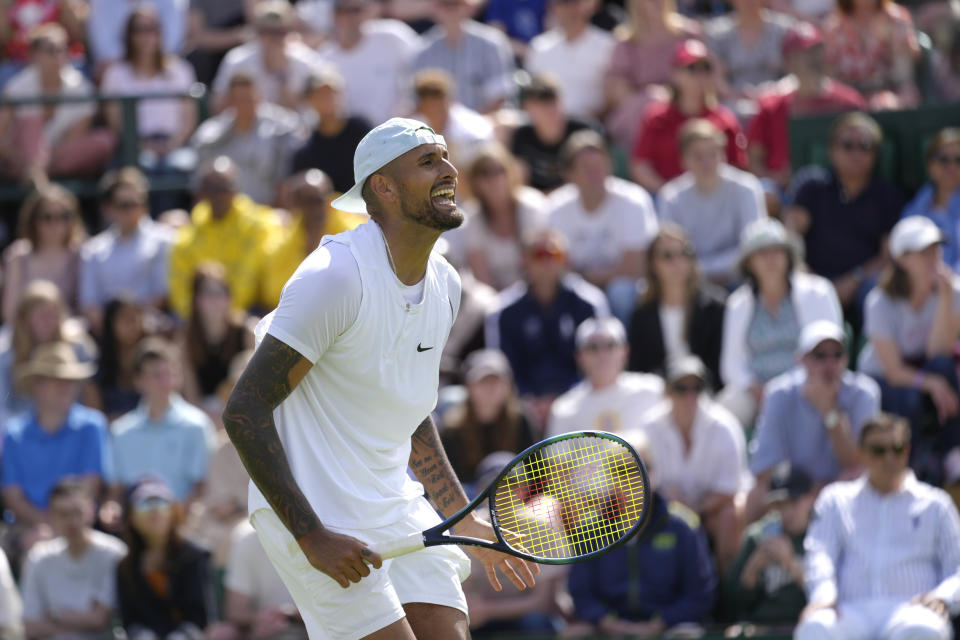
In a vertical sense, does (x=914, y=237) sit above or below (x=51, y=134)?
above

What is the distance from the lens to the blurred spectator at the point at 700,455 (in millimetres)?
8148

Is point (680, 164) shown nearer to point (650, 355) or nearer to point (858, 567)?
point (650, 355)

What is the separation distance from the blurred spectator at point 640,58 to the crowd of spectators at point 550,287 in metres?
0.02

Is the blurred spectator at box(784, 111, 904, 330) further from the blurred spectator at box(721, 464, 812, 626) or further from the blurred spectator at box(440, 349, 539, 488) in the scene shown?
the blurred spectator at box(440, 349, 539, 488)

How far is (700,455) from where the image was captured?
819 centimetres

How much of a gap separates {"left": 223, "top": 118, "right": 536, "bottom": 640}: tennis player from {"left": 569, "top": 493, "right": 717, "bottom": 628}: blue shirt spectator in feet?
11.2

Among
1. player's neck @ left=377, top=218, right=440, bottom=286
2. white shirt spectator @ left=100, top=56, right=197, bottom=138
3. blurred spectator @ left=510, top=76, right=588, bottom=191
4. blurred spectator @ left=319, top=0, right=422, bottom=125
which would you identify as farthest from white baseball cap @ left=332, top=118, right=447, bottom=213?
white shirt spectator @ left=100, top=56, right=197, bottom=138

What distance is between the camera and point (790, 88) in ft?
34.8

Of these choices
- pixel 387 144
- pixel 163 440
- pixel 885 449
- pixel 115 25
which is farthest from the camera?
pixel 115 25

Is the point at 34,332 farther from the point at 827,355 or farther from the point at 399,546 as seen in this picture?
the point at 399,546

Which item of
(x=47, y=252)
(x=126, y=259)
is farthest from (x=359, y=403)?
(x=47, y=252)

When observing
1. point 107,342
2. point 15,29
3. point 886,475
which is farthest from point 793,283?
point 15,29

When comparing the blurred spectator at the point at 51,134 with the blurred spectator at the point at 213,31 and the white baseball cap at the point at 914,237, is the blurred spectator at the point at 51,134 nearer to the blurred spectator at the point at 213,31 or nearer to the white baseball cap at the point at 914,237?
the blurred spectator at the point at 213,31

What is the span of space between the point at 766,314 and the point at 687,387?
0.83 meters
